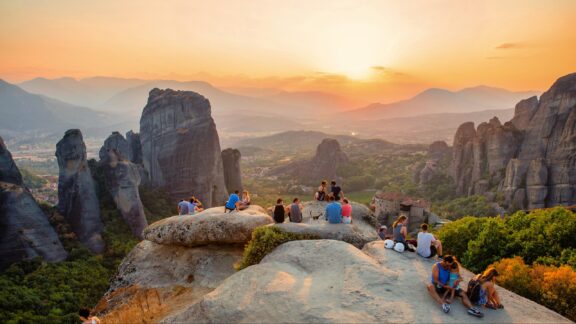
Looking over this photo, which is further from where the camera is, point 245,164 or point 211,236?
point 245,164

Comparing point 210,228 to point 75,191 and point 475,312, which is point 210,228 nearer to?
point 475,312

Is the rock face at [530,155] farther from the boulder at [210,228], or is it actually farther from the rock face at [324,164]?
the boulder at [210,228]

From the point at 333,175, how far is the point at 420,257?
11434cm

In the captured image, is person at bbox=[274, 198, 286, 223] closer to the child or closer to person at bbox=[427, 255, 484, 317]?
person at bbox=[427, 255, 484, 317]

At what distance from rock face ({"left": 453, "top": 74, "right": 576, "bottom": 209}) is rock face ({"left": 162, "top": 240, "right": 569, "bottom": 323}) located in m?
64.0

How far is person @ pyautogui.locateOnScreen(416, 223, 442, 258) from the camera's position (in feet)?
51.6

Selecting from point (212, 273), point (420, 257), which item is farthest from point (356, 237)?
point (212, 273)

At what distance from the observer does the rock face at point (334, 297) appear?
11023 mm

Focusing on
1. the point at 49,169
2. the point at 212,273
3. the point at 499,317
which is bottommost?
the point at 49,169

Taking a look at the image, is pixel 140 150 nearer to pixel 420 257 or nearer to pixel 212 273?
pixel 212 273

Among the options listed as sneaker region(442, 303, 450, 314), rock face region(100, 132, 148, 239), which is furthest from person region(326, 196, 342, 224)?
rock face region(100, 132, 148, 239)

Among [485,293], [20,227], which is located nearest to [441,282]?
[485,293]

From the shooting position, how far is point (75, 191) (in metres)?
46.0

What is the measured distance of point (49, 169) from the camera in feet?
632
